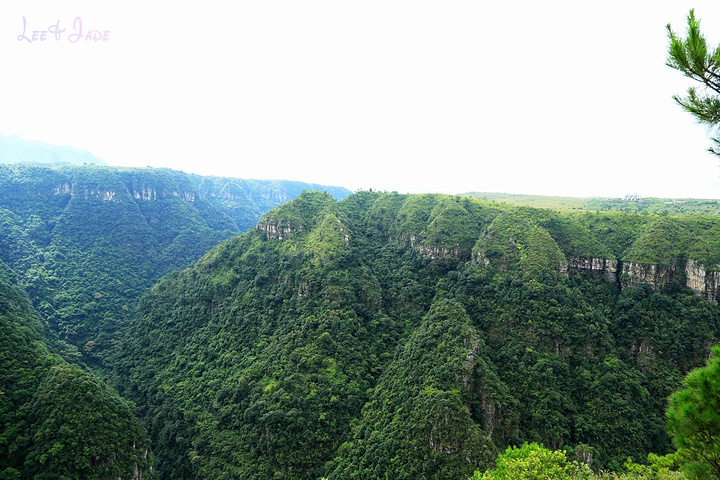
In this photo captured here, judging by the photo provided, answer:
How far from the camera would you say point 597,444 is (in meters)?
46.5

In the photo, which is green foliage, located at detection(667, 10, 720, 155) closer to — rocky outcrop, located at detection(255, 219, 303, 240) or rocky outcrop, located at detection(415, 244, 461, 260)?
rocky outcrop, located at detection(415, 244, 461, 260)

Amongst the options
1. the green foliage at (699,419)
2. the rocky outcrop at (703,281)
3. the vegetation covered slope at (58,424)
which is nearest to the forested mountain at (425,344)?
the rocky outcrop at (703,281)

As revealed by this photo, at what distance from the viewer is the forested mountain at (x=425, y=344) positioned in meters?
46.3

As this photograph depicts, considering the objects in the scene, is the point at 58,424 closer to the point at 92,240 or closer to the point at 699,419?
the point at 699,419

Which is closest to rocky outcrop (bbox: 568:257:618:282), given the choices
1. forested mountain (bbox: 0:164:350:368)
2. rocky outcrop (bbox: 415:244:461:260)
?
rocky outcrop (bbox: 415:244:461:260)

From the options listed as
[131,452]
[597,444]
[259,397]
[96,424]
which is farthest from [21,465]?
[597,444]

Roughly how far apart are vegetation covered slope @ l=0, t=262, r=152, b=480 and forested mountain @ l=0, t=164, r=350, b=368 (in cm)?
3033

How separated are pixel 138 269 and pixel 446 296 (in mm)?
105755

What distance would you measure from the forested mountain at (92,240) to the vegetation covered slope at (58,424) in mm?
30329

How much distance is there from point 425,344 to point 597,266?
43289 mm

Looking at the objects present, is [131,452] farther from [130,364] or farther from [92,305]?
[92,305]

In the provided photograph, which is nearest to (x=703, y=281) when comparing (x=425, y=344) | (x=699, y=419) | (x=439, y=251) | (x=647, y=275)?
(x=647, y=275)

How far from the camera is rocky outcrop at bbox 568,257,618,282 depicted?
222ft

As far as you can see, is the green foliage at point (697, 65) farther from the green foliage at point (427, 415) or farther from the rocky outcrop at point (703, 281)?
the rocky outcrop at point (703, 281)
